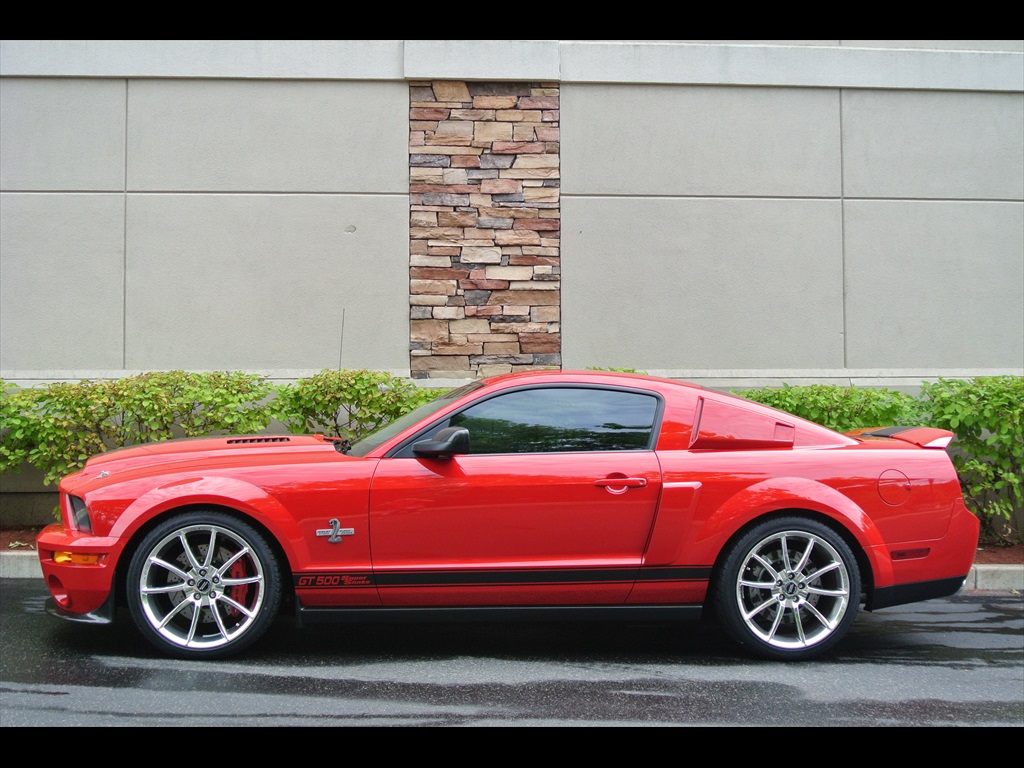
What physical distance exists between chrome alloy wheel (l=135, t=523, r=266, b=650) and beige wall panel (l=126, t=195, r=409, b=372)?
14.0 feet

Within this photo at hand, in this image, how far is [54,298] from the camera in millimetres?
8453

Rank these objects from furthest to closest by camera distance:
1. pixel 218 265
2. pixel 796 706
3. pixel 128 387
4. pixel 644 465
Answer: pixel 218 265 < pixel 128 387 < pixel 644 465 < pixel 796 706

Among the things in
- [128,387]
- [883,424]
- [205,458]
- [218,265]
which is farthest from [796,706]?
[218,265]

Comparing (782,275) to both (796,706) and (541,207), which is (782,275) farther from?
(796,706)

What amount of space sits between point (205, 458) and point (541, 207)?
4997 millimetres

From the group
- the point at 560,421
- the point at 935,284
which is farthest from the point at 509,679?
the point at 935,284

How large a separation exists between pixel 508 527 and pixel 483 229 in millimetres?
4803

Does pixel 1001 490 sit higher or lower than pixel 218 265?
lower

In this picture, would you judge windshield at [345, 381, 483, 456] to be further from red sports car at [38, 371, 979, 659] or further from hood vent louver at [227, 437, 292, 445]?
hood vent louver at [227, 437, 292, 445]

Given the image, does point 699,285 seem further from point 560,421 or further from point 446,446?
point 446,446

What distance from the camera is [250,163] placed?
338 inches

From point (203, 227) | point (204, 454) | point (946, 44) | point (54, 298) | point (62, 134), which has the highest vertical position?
point (946, 44)

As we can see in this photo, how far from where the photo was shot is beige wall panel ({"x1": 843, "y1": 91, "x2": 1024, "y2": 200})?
897 cm

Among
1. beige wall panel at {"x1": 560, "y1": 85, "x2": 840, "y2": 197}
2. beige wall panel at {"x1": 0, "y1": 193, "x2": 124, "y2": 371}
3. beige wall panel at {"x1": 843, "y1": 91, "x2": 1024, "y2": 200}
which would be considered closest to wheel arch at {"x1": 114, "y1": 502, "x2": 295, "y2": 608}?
beige wall panel at {"x1": 0, "y1": 193, "x2": 124, "y2": 371}
